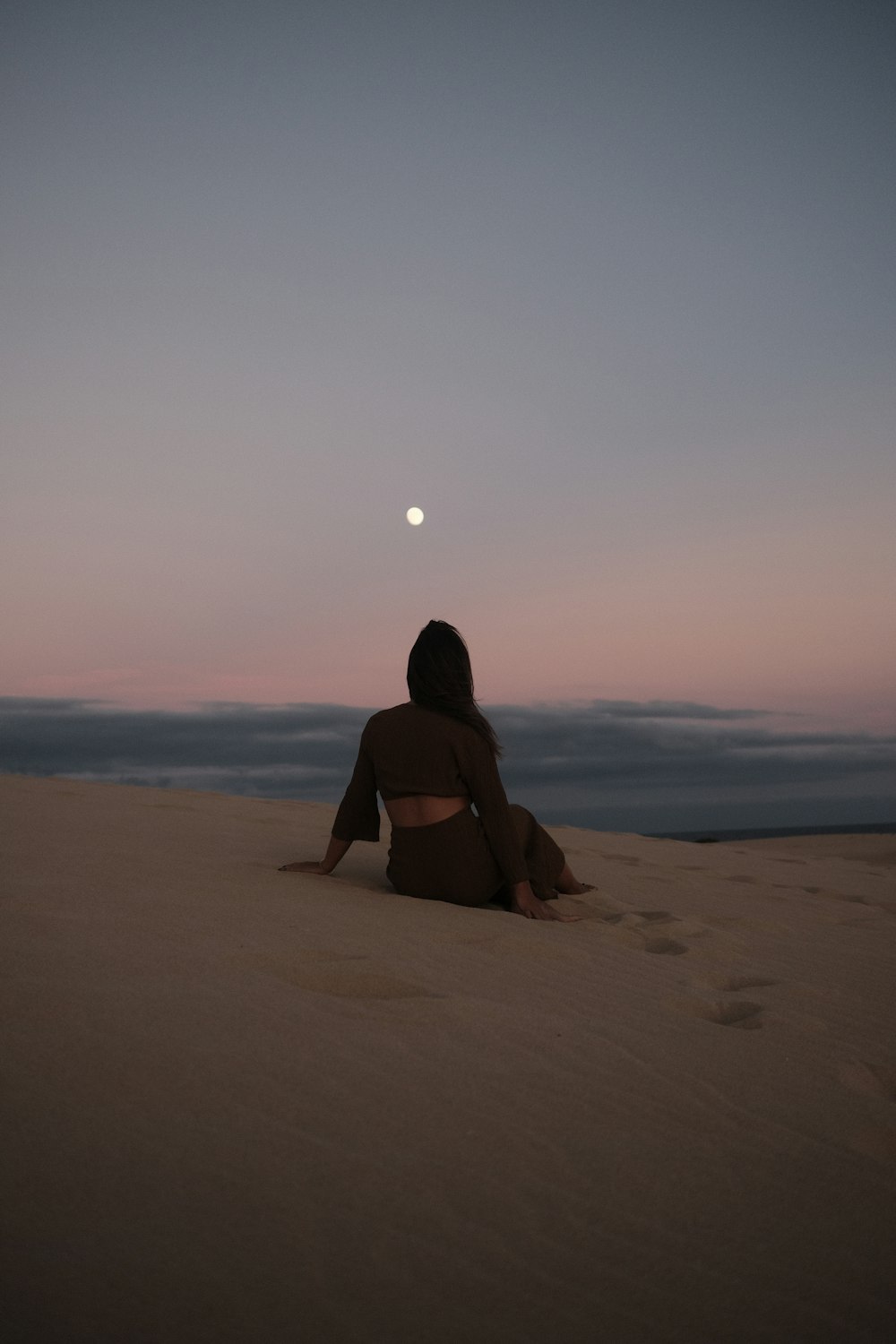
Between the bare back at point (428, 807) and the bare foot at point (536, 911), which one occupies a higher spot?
the bare back at point (428, 807)

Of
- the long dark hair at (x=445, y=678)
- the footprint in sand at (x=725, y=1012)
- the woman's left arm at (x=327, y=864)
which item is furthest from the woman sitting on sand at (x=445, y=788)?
the footprint in sand at (x=725, y=1012)

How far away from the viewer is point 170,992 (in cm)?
240

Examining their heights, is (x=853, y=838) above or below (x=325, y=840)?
below

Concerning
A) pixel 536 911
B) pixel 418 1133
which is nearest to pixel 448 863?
pixel 536 911

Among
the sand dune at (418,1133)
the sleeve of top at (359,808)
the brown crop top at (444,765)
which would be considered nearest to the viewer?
the sand dune at (418,1133)

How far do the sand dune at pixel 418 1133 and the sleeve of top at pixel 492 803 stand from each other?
0.52m

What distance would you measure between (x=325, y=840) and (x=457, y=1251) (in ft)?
15.1

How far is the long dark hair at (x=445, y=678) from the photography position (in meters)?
4.02

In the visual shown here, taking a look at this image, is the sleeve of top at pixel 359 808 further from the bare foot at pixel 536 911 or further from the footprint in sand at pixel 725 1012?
the footprint in sand at pixel 725 1012

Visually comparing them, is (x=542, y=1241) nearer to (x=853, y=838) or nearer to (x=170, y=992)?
(x=170, y=992)

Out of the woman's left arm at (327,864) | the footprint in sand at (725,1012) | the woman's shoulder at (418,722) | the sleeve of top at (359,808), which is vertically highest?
the woman's shoulder at (418,722)

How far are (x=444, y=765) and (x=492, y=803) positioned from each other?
11.1 inches

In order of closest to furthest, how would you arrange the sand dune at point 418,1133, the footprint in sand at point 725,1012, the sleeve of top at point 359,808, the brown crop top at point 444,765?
1. the sand dune at point 418,1133
2. the footprint in sand at point 725,1012
3. the brown crop top at point 444,765
4. the sleeve of top at point 359,808

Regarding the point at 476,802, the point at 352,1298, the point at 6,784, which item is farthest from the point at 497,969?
the point at 6,784
